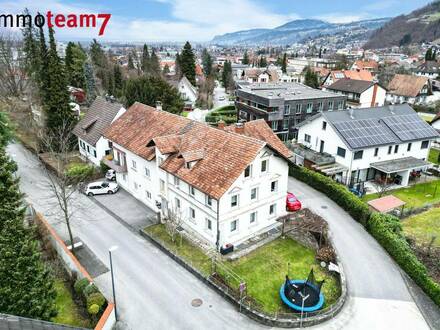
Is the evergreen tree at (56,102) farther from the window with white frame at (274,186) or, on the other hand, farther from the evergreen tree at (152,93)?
the window with white frame at (274,186)

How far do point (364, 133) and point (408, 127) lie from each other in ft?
29.2

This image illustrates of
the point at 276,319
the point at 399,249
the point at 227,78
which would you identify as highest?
the point at 227,78

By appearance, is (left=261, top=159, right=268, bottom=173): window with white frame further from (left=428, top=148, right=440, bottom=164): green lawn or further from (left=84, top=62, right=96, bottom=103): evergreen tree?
(left=84, top=62, right=96, bottom=103): evergreen tree

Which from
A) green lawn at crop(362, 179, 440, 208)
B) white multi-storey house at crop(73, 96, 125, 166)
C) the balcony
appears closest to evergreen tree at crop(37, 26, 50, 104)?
white multi-storey house at crop(73, 96, 125, 166)

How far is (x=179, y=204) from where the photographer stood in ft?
111

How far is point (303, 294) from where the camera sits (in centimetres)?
2486

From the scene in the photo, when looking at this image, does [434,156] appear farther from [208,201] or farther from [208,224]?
[208,201]

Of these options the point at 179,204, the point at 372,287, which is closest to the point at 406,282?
the point at 372,287

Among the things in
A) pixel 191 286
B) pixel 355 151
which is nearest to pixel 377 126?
pixel 355 151

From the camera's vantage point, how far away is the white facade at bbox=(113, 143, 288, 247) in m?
29.9

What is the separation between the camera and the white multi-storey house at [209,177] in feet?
97.5

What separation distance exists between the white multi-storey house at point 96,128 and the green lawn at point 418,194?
35981 millimetres

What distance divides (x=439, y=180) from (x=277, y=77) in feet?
293

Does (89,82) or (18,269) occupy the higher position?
(89,82)
